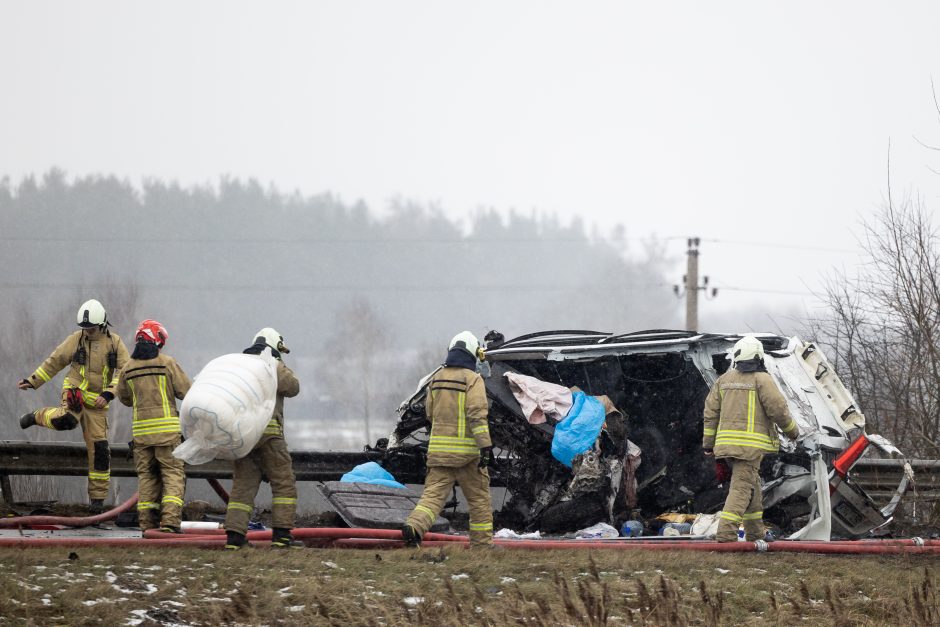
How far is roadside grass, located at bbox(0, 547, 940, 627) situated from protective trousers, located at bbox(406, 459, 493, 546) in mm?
341

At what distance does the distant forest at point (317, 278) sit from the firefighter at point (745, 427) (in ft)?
120

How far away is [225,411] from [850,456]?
16.9ft

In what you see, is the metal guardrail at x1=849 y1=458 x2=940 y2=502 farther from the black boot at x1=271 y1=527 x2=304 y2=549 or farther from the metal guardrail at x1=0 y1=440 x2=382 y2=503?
the black boot at x1=271 y1=527 x2=304 y2=549

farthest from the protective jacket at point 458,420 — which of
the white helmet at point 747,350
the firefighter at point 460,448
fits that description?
the white helmet at point 747,350

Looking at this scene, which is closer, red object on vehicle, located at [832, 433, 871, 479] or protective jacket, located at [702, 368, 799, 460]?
protective jacket, located at [702, 368, 799, 460]

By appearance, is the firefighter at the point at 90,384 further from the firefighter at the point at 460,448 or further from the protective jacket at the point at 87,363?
the firefighter at the point at 460,448

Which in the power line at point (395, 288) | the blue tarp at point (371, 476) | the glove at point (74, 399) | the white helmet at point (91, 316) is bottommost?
the blue tarp at point (371, 476)

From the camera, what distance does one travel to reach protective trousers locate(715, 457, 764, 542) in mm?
8828

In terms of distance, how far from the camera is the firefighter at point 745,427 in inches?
352

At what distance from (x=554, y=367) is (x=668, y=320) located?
48.1m

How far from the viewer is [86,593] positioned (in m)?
5.91

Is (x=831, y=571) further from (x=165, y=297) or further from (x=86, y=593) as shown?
(x=165, y=297)

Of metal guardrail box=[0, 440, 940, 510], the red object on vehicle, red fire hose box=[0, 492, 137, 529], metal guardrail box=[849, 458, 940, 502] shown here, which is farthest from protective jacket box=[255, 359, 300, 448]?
metal guardrail box=[849, 458, 940, 502]

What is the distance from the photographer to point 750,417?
29.7 ft
